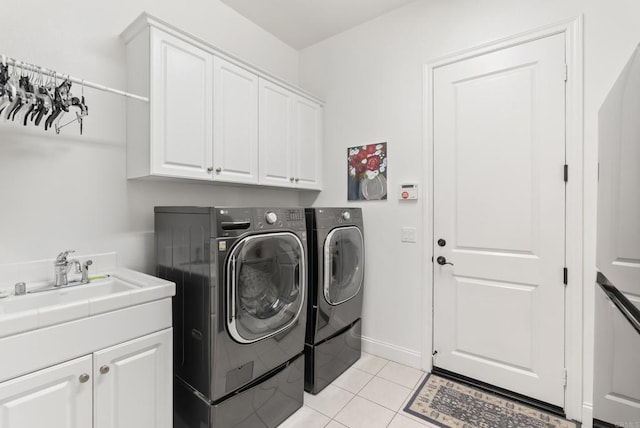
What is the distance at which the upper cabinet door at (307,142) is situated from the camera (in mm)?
2656

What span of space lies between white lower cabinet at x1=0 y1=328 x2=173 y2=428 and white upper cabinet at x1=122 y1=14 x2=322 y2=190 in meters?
0.96

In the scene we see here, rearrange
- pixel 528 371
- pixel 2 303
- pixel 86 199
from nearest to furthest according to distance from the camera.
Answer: pixel 2 303
pixel 86 199
pixel 528 371

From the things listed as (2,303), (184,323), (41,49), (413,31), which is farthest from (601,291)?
(41,49)

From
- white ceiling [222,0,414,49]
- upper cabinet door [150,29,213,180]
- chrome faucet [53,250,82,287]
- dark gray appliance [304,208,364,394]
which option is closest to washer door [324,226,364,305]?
dark gray appliance [304,208,364,394]

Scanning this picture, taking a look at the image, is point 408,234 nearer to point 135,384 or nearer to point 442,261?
point 442,261

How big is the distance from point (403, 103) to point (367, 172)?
634 mm

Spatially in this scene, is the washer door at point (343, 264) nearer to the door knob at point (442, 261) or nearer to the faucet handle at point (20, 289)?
the door knob at point (442, 261)

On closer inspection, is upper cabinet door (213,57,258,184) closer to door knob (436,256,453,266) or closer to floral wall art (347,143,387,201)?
floral wall art (347,143,387,201)

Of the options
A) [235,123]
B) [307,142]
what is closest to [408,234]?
[307,142]

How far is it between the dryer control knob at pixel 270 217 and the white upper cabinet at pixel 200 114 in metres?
0.58

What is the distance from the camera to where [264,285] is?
67.7 inches

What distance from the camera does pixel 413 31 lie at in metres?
2.42

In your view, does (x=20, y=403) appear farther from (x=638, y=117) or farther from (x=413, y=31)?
(x=413, y=31)

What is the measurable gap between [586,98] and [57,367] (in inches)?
116
